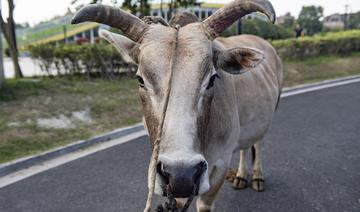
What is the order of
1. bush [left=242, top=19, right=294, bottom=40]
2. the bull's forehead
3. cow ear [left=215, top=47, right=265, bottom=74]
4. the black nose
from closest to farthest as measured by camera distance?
the black nose → the bull's forehead → cow ear [left=215, top=47, right=265, bottom=74] → bush [left=242, top=19, right=294, bottom=40]

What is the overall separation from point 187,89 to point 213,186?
1318mm

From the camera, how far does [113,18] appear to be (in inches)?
108

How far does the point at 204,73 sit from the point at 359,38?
18.9 metres

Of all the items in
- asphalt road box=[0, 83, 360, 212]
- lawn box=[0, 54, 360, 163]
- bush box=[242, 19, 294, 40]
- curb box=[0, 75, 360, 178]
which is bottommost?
asphalt road box=[0, 83, 360, 212]

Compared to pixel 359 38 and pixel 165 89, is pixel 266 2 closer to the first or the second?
pixel 165 89

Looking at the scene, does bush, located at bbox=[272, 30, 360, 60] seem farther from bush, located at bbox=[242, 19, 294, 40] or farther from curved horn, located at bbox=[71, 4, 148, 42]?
curved horn, located at bbox=[71, 4, 148, 42]

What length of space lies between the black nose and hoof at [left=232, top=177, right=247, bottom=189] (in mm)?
2801

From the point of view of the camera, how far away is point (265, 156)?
19.4 ft

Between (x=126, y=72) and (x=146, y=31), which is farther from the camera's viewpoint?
(x=126, y=72)

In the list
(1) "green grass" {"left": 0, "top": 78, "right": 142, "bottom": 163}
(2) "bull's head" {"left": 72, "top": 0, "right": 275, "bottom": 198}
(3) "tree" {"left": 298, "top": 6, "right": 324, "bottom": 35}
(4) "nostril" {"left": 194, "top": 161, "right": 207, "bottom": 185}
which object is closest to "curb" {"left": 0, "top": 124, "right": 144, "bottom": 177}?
(1) "green grass" {"left": 0, "top": 78, "right": 142, "bottom": 163}

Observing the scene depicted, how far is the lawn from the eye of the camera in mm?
6249

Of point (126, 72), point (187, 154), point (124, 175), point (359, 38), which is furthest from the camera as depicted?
point (359, 38)

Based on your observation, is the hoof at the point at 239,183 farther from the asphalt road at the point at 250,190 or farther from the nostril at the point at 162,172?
the nostril at the point at 162,172

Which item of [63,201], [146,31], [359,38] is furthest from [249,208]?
[359,38]
